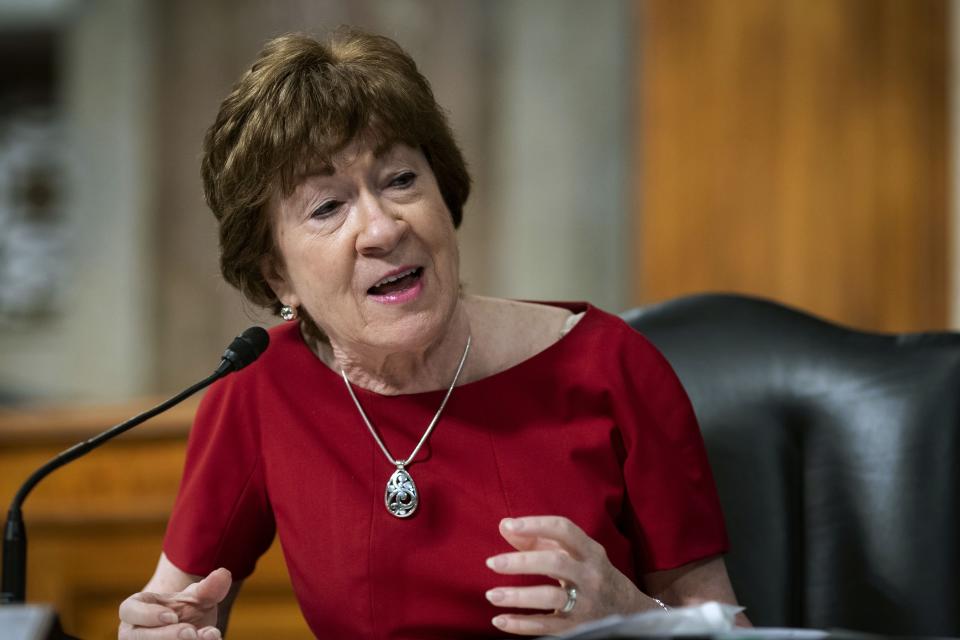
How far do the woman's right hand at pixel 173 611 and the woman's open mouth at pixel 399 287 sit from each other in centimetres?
36

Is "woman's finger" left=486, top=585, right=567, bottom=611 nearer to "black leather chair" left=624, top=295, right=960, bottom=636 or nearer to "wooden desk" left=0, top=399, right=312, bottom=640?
"black leather chair" left=624, top=295, right=960, bottom=636

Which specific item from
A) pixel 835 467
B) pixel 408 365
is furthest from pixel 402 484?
pixel 835 467

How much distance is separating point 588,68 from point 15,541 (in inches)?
100

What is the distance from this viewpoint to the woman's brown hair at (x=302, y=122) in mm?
1416

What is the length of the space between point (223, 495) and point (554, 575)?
0.55 meters

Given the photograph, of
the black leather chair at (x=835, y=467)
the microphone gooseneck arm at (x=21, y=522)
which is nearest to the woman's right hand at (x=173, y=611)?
the microphone gooseneck arm at (x=21, y=522)

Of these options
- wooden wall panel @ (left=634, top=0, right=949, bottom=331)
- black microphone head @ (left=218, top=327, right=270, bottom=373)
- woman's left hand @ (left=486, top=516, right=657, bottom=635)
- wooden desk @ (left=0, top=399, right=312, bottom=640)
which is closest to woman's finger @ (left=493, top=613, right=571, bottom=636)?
woman's left hand @ (left=486, top=516, right=657, bottom=635)

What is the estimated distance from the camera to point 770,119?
308 centimetres

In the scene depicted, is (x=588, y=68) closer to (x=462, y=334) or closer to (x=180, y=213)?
(x=180, y=213)

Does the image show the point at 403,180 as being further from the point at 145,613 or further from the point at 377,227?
the point at 145,613

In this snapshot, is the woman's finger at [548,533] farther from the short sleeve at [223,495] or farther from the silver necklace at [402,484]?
the short sleeve at [223,495]

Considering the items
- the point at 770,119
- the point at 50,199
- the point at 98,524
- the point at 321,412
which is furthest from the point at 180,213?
the point at 321,412

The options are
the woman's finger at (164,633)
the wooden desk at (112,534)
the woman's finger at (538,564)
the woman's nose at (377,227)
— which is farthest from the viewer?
the wooden desk at (112,534)

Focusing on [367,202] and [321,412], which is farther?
[321,412]
